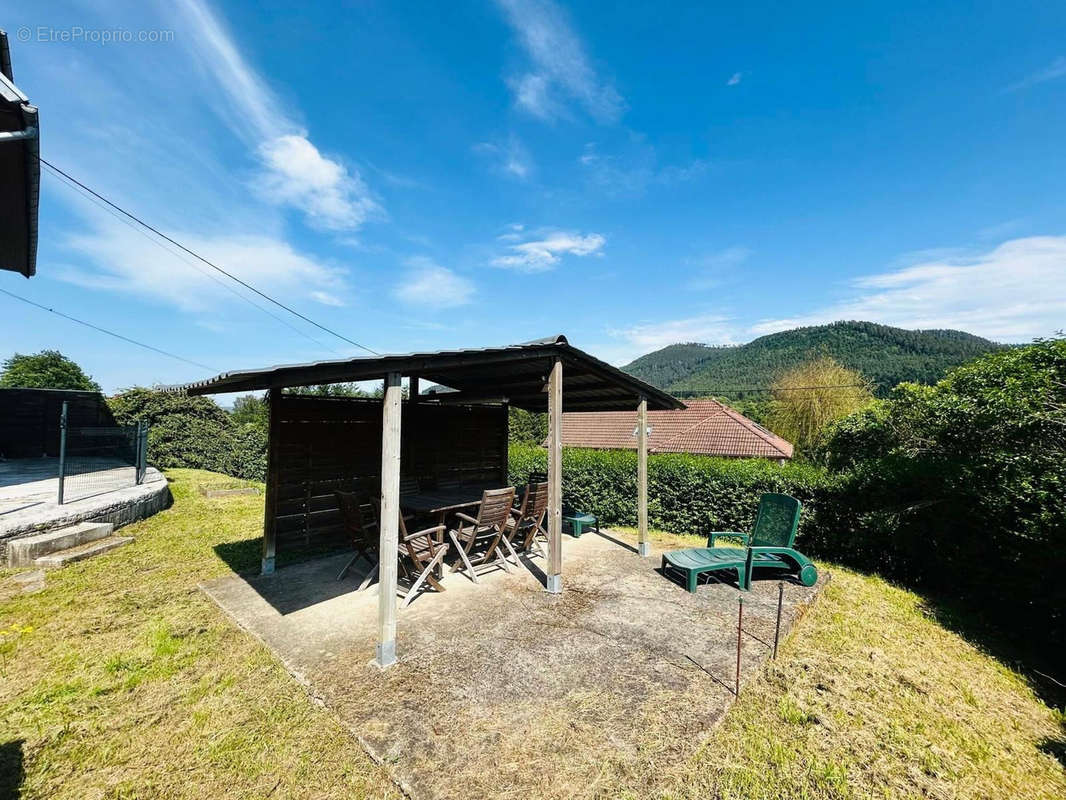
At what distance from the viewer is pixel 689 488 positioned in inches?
309

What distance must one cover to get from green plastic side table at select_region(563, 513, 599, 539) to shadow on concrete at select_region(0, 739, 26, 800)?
6.30 m

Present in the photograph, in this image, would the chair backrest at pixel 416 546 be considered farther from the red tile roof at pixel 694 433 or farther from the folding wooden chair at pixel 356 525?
the red tile roof at pixel 694 433

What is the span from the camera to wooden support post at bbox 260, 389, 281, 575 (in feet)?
17.0

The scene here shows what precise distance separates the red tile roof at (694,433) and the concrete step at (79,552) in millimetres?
13549

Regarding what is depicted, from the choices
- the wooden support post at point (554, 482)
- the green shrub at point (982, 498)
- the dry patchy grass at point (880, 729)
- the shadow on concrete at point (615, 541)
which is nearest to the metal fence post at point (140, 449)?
the wooden support post at point (554, 482)

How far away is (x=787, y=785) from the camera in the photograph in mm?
2229

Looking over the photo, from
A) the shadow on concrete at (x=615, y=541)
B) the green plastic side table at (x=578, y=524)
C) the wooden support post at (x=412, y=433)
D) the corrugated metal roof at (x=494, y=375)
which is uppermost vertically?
the corrugated metal roof at (x=494, y=375)

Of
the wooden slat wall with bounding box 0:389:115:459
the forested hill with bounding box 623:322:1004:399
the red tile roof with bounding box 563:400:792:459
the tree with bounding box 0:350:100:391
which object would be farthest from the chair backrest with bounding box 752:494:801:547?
the tree with bounding box 0:350:100:391

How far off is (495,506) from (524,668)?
204 cm

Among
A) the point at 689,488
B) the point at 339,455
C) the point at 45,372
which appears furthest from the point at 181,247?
the point at 45,372

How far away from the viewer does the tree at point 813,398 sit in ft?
67.2

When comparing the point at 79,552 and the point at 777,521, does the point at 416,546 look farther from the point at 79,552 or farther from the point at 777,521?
the point at 79,552

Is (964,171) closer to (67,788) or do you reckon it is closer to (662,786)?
(662,786)

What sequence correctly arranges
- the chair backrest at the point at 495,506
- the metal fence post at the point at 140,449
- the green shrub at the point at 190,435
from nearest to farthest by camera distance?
1. the chair backrest at the point at 495,506
2. the metal fence post at the point at 140,449
3. the green shrub at the point at 190,435
